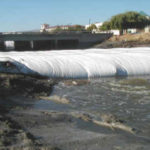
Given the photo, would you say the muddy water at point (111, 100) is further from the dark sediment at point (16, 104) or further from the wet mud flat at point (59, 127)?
the dark sediment at point (16, 104)

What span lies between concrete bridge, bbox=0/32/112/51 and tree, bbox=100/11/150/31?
16900 millimetres

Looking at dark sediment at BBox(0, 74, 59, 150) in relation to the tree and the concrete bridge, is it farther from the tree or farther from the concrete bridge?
the tree

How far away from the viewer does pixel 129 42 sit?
5638cm

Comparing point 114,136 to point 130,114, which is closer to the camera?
point 114,136

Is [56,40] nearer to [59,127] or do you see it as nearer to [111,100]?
[111,100]

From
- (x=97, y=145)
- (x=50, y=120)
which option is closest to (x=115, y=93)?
(x=50, y=120)

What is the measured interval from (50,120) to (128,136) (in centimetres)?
271

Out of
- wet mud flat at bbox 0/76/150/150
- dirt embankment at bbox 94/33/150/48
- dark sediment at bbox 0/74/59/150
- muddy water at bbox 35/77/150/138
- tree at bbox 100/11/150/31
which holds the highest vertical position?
tree at bbox 100/11/150/31

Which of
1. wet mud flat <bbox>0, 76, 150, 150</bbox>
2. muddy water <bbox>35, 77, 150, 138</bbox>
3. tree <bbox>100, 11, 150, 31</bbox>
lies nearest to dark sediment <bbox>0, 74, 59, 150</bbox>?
wet mud flat <bbox>0, 76, 150, 150</bbox>

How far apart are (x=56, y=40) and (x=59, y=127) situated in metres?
54.1

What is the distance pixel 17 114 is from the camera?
10992 millimetres

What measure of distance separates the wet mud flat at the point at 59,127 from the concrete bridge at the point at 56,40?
42.8 meters

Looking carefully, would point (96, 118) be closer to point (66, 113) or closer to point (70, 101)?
point (66, 113)

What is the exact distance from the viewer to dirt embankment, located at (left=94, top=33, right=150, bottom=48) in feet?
178
